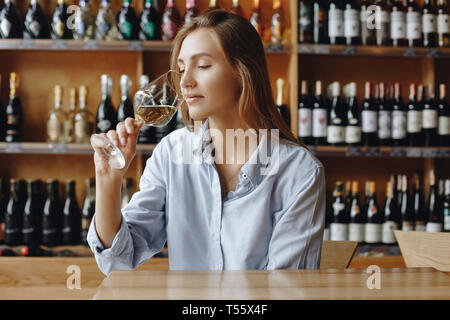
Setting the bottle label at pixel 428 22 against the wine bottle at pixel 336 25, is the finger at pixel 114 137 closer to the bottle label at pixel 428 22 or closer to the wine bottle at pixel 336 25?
the wine bottle at pixel 336 25

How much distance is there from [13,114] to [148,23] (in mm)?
728

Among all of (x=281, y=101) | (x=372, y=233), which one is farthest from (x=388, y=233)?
(x=281, y=101)

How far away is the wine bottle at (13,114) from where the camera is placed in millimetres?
2178

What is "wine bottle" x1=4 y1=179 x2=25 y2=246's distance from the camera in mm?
2127

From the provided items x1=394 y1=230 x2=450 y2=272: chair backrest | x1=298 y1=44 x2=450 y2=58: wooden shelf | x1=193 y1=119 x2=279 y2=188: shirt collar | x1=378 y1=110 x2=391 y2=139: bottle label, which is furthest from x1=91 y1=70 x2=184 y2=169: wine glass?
x1=378 y1=110 x2=391 y2=139: bottle label

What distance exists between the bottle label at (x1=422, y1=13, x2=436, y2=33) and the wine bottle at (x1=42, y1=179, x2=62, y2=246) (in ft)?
5.81

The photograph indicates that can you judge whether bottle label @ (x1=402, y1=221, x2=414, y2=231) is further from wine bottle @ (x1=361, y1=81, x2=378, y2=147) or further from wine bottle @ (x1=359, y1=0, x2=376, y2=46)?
wine bottle @ (x1=359, y1=0, x2=376, y2=46)

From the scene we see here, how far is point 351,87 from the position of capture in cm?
223

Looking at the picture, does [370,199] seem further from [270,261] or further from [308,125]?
[270,261]

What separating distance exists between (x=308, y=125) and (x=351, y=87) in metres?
0.28

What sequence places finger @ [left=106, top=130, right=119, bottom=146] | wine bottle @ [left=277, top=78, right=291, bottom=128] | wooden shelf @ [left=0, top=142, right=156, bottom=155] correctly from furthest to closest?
wine bottle @ [left=277, top=78, right=291, bottom=128] → wooden shelf @ [left=0, top=142, right=156, bottom=155] → finger @ [left=106, top=130, right=119, bottom=146]
